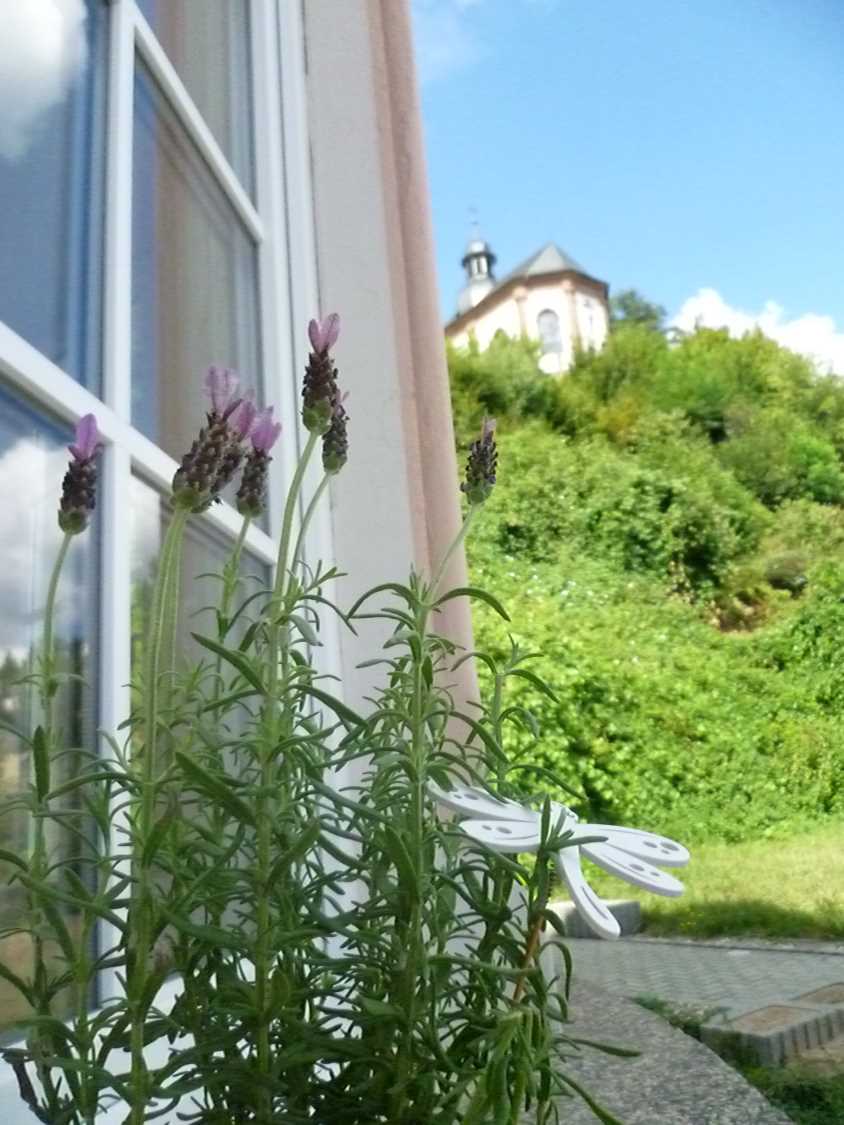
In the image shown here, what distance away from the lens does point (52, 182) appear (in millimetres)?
897

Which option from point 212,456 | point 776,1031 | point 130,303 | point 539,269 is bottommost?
point 776,1031

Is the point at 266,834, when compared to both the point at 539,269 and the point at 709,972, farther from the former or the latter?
the point at 539,269

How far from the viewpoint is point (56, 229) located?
35.1 inches

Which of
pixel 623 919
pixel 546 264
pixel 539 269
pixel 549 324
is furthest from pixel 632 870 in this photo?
pixel 546 264

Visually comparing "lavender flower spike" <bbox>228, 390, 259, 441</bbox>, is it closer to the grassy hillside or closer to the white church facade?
the grassy hillside

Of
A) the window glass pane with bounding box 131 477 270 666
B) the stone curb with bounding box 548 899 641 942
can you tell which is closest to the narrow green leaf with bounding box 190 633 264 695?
the window glass pane with bounding box 131 477 270 666

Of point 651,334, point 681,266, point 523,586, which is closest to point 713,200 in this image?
point 681,266

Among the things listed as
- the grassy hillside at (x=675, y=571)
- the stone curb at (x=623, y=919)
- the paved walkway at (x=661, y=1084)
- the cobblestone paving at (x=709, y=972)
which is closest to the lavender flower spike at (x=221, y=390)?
the paved walkway at (x=661, y=1084)

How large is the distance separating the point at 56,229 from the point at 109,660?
329 millimetres

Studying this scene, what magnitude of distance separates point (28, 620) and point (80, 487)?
0.91ft

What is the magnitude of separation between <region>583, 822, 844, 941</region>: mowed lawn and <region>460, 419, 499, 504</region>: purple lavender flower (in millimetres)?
3445

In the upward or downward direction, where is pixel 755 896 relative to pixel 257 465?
downward

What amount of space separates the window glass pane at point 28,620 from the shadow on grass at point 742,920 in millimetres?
3611

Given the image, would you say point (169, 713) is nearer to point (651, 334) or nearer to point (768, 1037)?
point (768, 1037)
